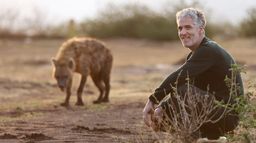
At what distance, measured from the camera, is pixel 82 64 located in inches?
536

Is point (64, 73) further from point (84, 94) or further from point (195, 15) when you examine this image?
point (195, 15)

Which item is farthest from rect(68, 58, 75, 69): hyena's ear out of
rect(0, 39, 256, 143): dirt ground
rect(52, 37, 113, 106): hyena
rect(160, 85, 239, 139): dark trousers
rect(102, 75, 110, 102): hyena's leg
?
rect(160, 85, 239, 139): dark trousers

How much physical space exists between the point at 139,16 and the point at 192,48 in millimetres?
26709

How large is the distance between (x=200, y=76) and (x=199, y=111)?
1.12 ft

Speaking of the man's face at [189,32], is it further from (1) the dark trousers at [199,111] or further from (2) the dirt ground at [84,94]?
(2) the dirt ground at [84,94]

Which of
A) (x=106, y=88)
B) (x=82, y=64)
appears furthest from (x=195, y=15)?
(x=106, y=88)

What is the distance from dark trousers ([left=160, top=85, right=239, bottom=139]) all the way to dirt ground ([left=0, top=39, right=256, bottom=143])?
14.8 inches

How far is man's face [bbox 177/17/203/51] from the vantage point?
718 centimetres

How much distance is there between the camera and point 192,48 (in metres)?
7.37

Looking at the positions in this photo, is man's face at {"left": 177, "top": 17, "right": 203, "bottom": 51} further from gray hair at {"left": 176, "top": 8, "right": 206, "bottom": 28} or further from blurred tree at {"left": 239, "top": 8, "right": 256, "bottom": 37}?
blurred tree at {"left": 239, "top": 8, "right": 256, "bottom": 37}

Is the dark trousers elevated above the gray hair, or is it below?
below

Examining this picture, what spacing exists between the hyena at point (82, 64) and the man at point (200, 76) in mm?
5933

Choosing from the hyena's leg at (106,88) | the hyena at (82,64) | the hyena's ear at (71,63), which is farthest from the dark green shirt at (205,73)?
the hyena's leg at (106,88)

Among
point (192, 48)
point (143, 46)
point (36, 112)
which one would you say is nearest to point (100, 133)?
point (192, 48)
